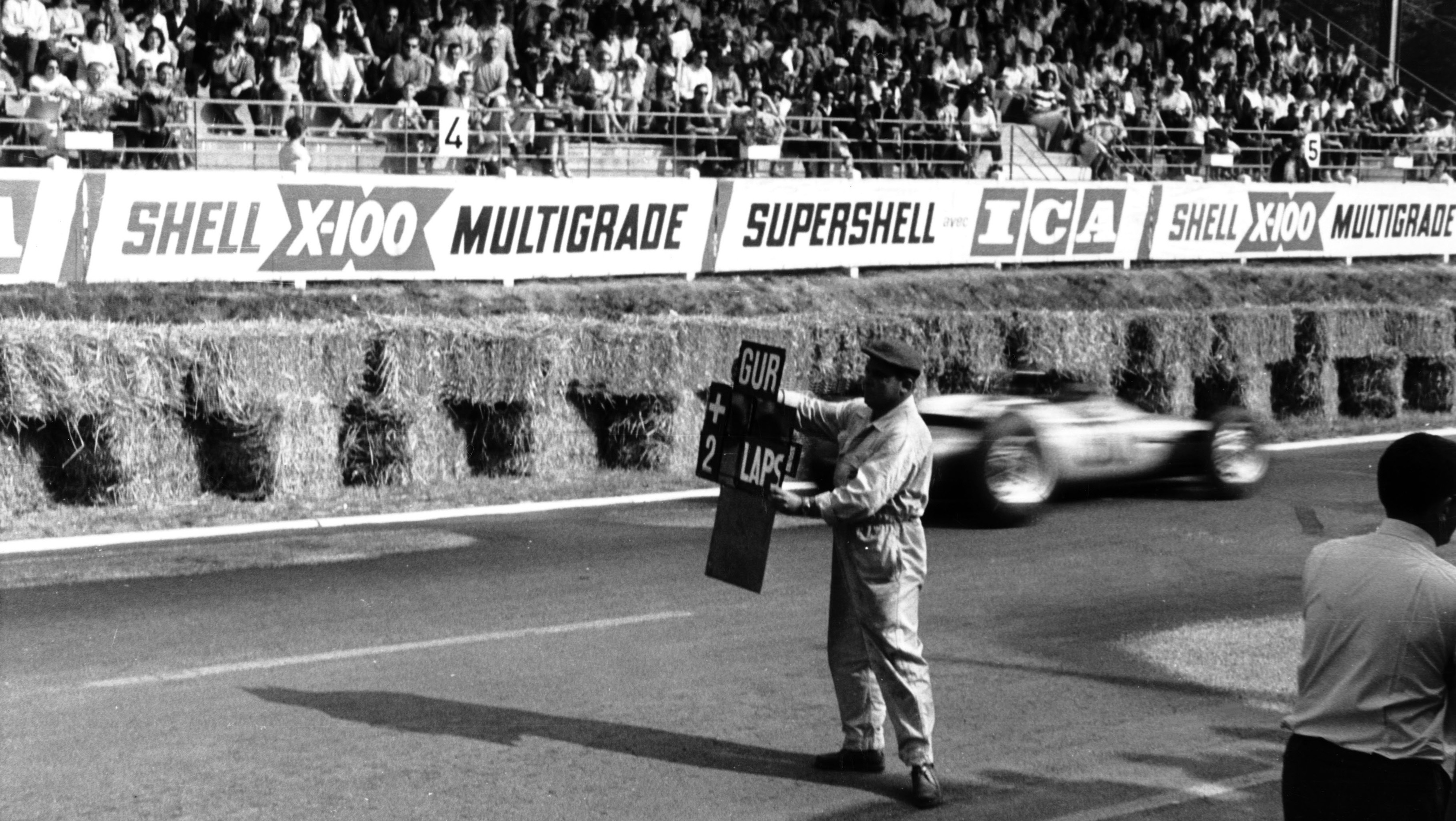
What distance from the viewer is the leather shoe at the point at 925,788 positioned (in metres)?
6.74

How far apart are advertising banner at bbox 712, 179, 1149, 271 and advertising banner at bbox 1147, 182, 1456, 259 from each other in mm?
1091

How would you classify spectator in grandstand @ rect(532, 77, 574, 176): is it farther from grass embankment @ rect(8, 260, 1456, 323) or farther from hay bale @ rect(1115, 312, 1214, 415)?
hay bale @ rect(1115, 312, 1214, 415)

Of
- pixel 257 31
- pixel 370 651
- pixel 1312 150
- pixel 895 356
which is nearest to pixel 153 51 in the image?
pixel 257 31

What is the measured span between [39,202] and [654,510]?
819 centimetres

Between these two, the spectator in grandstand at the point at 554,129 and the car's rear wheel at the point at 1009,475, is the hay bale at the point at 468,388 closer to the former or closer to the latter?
the car's rear wheel at the point at 1009,475

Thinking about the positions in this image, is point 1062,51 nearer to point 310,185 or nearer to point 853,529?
point 310,185

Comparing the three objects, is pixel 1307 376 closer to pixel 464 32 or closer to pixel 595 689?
pixel 464 32

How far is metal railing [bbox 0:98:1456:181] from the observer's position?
19.2 metres

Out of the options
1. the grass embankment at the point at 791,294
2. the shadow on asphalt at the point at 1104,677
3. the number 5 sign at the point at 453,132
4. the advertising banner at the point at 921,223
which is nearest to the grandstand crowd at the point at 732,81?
the number 5 sign at the point at 453,132

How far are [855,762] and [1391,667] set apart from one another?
3257mm

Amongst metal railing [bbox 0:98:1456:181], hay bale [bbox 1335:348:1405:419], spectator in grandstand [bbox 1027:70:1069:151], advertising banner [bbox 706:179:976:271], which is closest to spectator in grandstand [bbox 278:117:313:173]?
metal railing [bbox 0:98:1456:181]

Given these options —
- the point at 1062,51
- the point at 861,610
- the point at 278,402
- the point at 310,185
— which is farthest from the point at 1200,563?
the point at 1062,51

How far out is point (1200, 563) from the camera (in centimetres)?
1184

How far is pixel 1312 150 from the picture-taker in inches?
1287
